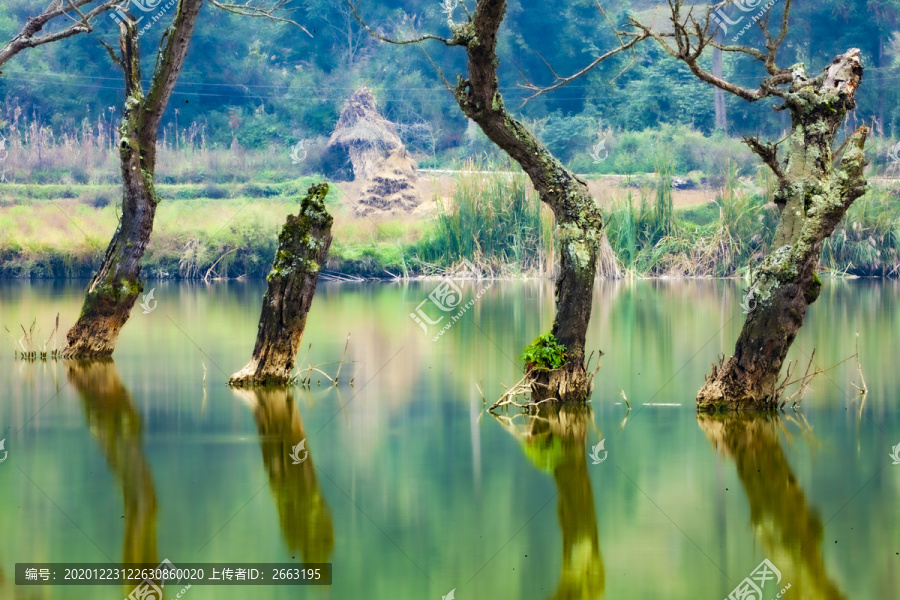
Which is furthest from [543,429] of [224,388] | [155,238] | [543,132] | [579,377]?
[543,132]

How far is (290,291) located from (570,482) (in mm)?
4253

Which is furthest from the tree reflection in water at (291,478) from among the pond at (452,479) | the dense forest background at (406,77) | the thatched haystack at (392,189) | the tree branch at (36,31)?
the dense forest background at (406,77)

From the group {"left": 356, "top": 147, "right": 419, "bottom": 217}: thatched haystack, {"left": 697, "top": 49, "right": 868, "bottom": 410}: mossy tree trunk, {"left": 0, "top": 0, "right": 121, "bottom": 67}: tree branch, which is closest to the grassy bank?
{"left": 356, "top": 147, "right": 419, "bottom": 217}: thatched haystack

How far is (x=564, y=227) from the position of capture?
33.4 feet

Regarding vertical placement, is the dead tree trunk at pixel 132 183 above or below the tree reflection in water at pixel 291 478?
above

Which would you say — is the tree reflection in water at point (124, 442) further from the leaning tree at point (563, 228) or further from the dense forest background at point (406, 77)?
the dense forest background at point (406, 77)

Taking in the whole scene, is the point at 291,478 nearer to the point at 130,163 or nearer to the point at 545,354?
the point at 545,354

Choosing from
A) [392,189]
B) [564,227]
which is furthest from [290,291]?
[392,189]

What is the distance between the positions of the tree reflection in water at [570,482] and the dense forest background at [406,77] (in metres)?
34.8

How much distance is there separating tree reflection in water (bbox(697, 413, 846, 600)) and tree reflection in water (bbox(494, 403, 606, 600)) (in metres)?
0.84

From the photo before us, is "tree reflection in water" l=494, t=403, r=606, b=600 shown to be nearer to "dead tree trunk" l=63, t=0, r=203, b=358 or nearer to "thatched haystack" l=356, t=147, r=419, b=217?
"dead tree trunk" l=63, t=0, r=203, b=358

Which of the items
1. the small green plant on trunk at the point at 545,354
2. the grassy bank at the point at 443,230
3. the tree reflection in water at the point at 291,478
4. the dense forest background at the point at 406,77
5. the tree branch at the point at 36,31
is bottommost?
the tree reflection in water at the point at 291,478

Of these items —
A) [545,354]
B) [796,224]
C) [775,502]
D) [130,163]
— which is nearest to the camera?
[775,502]

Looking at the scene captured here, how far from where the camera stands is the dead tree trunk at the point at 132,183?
1295 cm
